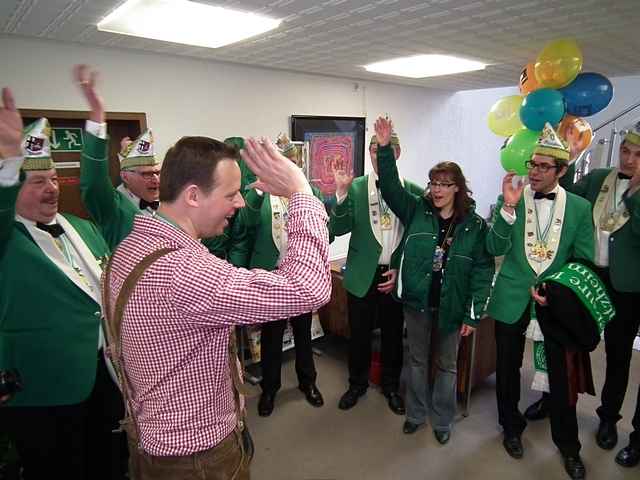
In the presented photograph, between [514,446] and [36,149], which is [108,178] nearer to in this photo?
[36,149]

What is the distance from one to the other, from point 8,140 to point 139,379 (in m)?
0.68

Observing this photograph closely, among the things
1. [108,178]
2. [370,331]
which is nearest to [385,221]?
[370,331]

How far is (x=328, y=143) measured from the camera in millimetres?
4383

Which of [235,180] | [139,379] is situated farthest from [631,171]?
[139,379]

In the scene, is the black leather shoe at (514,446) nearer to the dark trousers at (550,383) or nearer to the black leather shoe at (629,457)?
the dark trousers at (550,383)

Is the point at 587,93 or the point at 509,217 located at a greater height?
the point at 587,93

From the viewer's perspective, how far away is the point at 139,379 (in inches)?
40.5

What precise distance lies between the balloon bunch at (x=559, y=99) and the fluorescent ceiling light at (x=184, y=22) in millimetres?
1749

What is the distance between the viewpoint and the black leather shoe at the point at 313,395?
2859mm

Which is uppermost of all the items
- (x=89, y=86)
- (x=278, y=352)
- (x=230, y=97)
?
(x=230, y=97)

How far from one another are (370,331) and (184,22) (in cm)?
230

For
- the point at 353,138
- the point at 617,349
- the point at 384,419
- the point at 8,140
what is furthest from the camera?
the point at 353,138

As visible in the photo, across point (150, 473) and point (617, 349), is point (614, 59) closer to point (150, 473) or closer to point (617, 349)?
point (617, 349)

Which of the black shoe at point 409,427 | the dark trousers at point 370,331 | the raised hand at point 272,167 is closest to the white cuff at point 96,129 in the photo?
the raised hand at point 272,167
